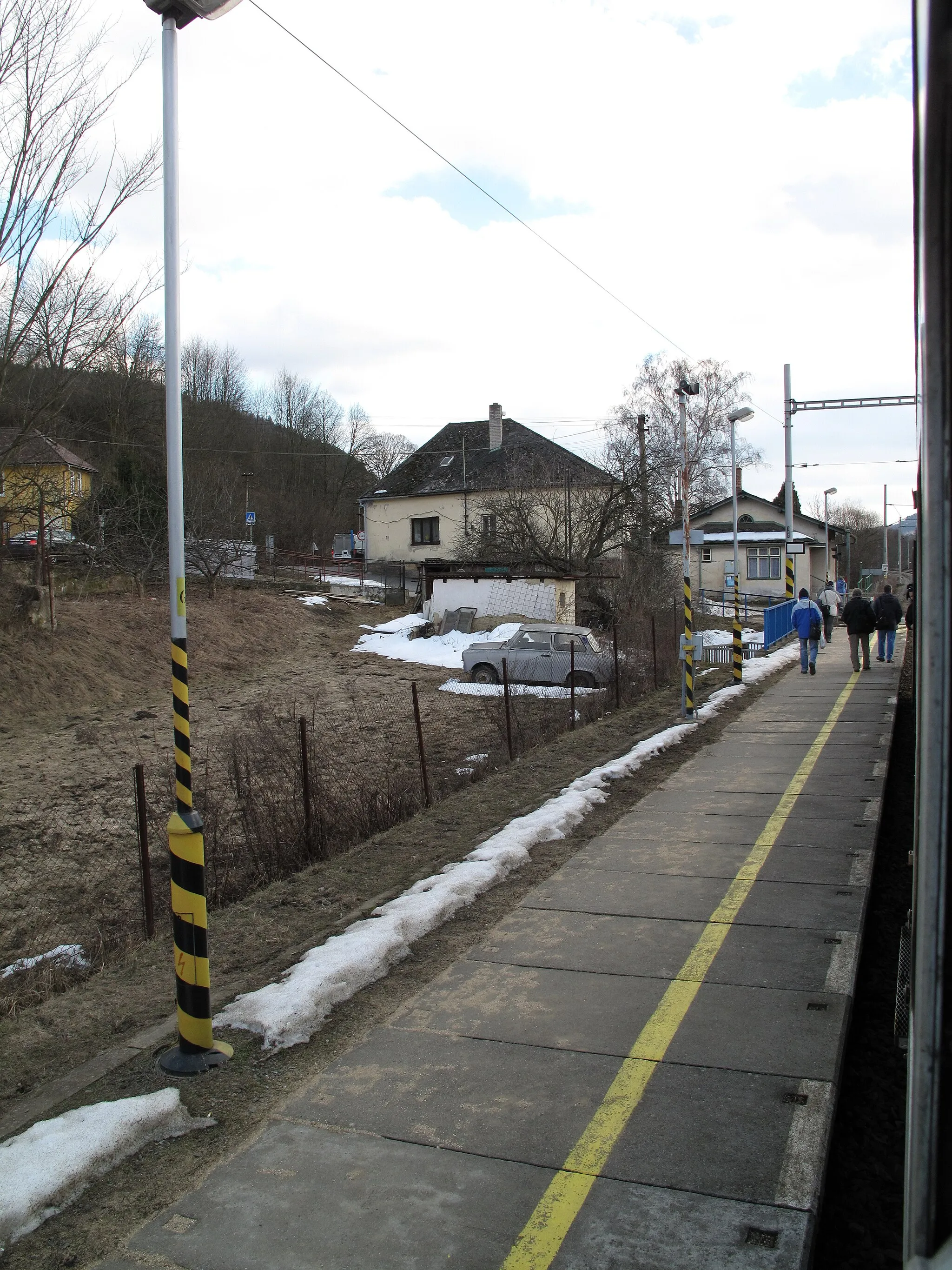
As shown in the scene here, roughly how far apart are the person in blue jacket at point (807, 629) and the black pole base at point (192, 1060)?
17300 mm

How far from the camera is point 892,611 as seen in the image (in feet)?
68.8

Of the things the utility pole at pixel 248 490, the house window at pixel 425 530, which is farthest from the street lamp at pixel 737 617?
the utility pole at pixel 248 490

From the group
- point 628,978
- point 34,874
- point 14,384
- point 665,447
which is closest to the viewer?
point 628,978

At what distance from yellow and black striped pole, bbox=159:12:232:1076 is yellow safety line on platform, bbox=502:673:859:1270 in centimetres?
177

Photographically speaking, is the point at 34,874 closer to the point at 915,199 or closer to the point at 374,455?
the point at 915,199

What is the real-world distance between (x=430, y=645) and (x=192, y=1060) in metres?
25.9

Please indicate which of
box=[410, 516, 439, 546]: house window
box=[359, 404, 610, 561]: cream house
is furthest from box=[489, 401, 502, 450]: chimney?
box=[410, 516, 439, 546]: house window

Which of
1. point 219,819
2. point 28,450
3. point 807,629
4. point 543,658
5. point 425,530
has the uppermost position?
point 425,530

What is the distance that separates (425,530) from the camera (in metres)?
54.7

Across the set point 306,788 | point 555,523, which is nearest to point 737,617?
point 306,788

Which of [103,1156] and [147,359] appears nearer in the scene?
[103,1156]

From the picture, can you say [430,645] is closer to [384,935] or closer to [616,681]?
[616,681]

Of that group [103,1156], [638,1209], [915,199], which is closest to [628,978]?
[638,1209]

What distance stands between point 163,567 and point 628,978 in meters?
30.4
